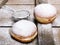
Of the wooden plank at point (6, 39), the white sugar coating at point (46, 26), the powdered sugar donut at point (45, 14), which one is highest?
the powdered sugar donut at point (45, 14)

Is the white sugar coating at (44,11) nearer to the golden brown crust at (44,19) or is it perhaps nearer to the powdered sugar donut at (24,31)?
the golden brown crust at (44,19)

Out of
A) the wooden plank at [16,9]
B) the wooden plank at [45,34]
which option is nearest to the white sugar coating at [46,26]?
the wooden plank at [45,34]

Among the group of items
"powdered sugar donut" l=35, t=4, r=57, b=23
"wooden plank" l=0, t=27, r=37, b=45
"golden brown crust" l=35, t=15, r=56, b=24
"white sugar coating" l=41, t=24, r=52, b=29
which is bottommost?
"wooden plank" l=0, t=27, r=37, b=45

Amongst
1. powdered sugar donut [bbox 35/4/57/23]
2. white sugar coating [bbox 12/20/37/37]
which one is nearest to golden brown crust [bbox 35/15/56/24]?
powdered sugar donut [bbox 35/4/57/23]

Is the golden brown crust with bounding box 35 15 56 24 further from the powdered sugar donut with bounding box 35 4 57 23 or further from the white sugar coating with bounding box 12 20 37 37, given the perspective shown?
the white sugar coating with bounding box 12 20 37 37

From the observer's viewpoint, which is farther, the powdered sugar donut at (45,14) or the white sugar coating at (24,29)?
the powdered sugar donut at (45,14)

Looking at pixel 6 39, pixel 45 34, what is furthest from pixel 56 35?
pixel 6 39
